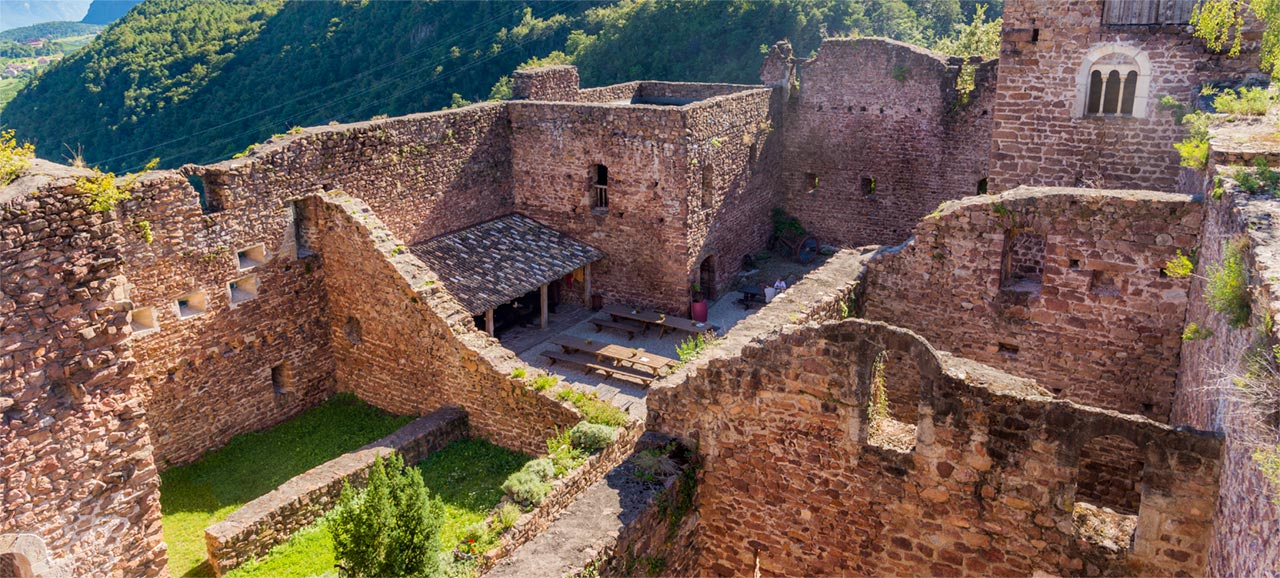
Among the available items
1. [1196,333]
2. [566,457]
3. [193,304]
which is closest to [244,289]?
[193,304]

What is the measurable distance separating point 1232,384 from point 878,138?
56.4ft

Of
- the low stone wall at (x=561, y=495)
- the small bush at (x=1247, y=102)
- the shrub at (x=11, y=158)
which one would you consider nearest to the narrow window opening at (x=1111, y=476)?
the low stone wall at (x=561, y=495)

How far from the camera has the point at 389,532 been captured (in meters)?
7.77

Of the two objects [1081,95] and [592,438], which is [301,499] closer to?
[592,438]

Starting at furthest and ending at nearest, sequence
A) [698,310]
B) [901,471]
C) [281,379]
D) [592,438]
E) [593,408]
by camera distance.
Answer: [698,310] → [281,379] → [593,408] → [592,438] → [901,471]

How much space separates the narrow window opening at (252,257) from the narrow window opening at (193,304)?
30.7 inches

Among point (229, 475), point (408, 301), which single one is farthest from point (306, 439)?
point (408, 301)

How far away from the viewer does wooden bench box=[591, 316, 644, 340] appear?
18.1 m

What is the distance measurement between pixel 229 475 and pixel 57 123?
1494 inches

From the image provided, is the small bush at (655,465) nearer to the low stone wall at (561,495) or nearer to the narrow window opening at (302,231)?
the low stone wall at (561,495)

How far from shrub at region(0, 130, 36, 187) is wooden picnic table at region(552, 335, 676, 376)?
33.2 ft

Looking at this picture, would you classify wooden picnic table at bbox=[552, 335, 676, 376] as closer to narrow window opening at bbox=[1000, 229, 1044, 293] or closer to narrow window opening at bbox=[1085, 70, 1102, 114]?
narrow window opening at bbox=[1000, 229, 1044, 293]

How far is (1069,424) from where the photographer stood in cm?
616

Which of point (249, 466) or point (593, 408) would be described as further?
point (249, 466)
